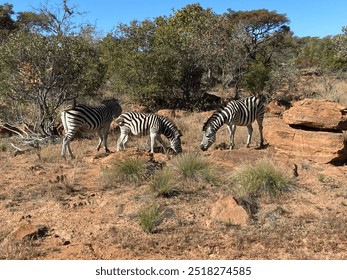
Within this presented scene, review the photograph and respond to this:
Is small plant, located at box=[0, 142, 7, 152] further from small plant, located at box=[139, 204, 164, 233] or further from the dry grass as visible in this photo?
small plant, located at box=[139, 204, 164, 233]

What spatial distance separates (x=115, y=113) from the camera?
45.2 ft

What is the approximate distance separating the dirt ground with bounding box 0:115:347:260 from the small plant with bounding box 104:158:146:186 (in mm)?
183

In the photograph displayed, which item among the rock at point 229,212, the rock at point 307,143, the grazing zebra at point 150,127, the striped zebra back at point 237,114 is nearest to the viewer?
the rock at point 229,212

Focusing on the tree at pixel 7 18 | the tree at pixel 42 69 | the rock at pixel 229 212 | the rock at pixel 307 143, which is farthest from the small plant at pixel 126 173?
the tree at pixel 7 18

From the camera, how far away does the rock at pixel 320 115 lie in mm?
10562

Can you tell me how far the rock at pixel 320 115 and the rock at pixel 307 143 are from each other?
0.20m

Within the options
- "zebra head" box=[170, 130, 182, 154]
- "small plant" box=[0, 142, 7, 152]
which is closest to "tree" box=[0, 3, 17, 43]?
"small plant" box=[0, 142, 7, 152]

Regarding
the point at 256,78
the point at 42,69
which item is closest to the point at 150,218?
the point at 42,69

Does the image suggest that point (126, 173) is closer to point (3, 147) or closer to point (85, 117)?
point (85, 117)

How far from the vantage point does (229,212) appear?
268 inches

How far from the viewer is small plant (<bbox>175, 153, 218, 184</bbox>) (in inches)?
340

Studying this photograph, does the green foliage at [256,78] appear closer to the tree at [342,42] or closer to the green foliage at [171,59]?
the green foliage at [171,59]
